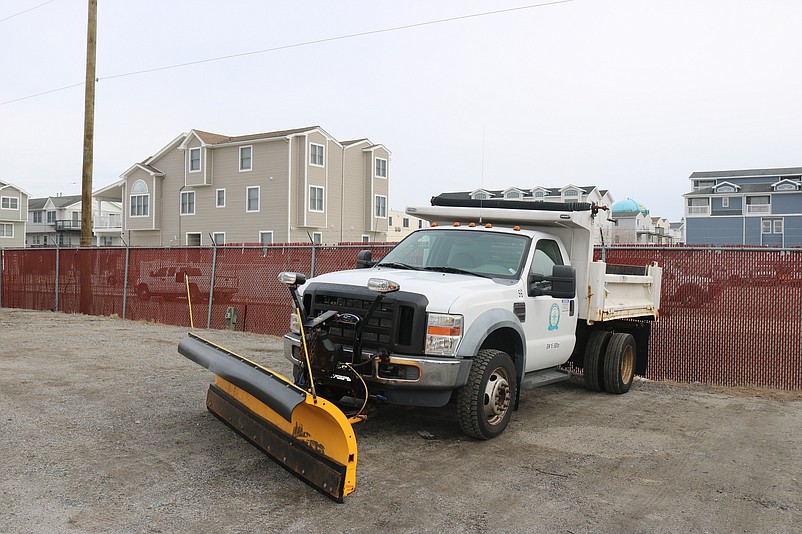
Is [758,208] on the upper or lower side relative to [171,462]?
upper

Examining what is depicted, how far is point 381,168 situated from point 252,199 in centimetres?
955

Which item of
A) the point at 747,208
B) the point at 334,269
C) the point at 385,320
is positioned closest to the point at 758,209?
the point at 747,208

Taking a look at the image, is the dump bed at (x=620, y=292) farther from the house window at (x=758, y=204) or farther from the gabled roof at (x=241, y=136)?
the house window at (x=758, y=204)

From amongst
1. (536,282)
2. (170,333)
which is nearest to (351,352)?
(536,282)

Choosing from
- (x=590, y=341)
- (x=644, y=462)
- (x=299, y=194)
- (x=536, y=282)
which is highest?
(x=299, y=194)

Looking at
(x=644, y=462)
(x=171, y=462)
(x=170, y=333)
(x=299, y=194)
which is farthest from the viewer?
(x=299, y=194)

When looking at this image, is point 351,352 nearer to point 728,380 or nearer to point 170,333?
point 728,380

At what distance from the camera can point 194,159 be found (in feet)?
155

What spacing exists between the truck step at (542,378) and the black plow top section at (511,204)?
187 cm

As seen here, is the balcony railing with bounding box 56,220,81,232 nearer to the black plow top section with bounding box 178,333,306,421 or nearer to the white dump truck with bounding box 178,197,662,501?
the white dump truck with bounding box 178,197,662,501

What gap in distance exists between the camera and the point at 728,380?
10.0m

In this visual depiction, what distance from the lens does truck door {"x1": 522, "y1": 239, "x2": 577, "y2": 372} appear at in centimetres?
748

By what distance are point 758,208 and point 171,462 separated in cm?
7365

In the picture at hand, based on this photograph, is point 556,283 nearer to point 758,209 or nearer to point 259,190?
point 259,190
